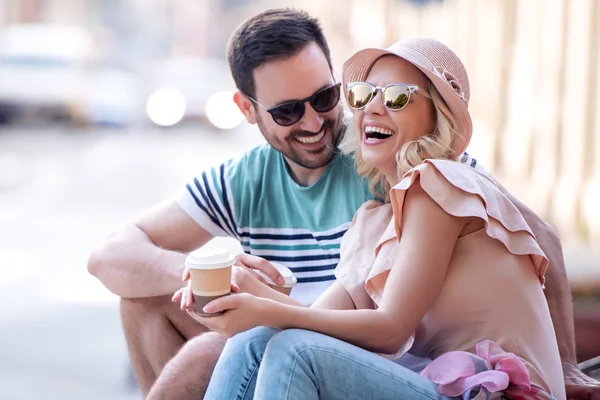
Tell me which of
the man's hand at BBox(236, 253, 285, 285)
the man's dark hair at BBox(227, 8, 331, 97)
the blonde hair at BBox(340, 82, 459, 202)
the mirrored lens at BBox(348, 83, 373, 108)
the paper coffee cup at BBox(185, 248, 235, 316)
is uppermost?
the man's dark hair at BBox(227, 8, 331, 97)

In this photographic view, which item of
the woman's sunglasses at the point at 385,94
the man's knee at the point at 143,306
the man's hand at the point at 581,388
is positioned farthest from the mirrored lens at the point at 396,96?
the man's knee at the point at 143,306

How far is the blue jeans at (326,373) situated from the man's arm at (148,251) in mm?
964

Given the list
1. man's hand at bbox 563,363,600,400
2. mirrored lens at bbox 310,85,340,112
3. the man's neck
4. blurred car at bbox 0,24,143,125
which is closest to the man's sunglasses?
mirrored lens at bbox 310,85,340,112

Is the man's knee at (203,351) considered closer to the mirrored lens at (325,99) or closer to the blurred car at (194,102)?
the mirrored lens at (325,99)

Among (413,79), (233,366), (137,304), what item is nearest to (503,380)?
(233,366)

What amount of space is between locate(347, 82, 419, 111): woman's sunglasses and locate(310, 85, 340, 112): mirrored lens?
0.47 metres

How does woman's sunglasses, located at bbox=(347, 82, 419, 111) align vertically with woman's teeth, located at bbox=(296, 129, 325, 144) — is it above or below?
above

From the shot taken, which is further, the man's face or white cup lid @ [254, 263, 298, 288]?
the man's face

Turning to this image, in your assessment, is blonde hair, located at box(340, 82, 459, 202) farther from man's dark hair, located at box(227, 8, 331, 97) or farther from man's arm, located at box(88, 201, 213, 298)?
man's arm, located at box(88, 201, 213, 298)

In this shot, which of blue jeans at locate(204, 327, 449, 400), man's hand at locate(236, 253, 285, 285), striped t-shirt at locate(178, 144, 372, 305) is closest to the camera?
blue jeans at locate(204, 327, 449, 400)

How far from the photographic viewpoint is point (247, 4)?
3434cm

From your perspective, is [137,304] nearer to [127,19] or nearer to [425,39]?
[425,39]

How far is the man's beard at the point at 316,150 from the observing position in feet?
8.86

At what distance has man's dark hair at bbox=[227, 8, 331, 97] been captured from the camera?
9.05 feet
